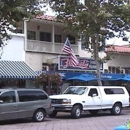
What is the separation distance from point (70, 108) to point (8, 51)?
9147 mm

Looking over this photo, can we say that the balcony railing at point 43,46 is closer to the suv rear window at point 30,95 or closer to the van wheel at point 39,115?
the suv rear window at point 30,95

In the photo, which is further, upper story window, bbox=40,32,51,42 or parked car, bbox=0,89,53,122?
upper story window, bbox=40,32,51,42

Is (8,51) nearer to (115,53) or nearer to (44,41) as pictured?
(44,41)

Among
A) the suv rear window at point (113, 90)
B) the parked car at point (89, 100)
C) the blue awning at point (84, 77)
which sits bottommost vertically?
the parked car at point (89, 100)

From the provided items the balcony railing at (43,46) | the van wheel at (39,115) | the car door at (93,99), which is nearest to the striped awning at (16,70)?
the balcony railing at (43,46)

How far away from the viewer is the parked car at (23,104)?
17781mm

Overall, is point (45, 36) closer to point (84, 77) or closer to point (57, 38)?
point (57, 38)

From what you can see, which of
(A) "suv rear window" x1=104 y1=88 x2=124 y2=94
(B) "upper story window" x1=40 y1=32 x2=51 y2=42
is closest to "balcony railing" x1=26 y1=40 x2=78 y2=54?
(B) "upper story window" x1=40 y1=32 x2=51 y2=42

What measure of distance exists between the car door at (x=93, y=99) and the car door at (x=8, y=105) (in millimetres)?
5474

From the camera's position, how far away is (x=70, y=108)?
69.8 ft

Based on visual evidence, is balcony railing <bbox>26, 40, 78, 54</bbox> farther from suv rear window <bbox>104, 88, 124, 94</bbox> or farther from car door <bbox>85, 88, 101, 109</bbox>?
car door <bbox>85, 88, 101, 109</bbox>

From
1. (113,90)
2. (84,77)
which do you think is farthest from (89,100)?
(84,77)

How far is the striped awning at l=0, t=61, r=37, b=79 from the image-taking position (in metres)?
26.0

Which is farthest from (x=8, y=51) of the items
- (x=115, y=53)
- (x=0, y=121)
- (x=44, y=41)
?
(x=115, y=53)
